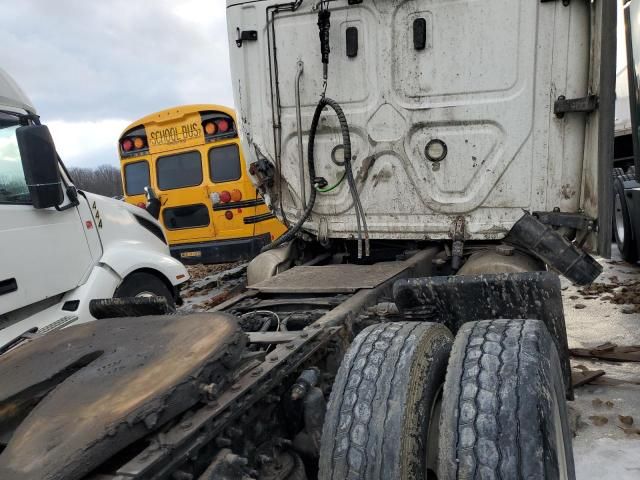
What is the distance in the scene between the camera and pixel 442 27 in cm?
362

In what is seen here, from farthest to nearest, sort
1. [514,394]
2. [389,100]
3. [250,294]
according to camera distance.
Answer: [389,100] < [250,294] < [514,394]

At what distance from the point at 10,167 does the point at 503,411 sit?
410 centimetres

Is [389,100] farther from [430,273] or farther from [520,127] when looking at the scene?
[430,273]

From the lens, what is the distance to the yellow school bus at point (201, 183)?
8469 mm

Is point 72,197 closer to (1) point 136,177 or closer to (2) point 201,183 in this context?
(2) point 201,183

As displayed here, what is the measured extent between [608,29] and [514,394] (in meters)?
2.52

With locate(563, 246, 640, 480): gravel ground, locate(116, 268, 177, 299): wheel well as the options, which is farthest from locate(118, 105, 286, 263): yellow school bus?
locate(563, 246, 640, 480): gravel ground

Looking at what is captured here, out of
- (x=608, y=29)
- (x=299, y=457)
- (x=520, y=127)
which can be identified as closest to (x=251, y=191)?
(x=520, y=127)

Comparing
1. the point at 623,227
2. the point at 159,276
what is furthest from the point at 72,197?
the point at 623,227

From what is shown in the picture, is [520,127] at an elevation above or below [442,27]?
below

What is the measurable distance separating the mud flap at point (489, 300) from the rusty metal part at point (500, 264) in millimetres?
847

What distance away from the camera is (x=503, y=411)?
1.66 m

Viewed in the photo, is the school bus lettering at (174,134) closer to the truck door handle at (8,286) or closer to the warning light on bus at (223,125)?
the warning light on bus at (223,125)

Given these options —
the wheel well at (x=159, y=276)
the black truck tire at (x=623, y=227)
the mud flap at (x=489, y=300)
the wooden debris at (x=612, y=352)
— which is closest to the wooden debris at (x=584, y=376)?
the wooden debris at (x=612, y=352)
